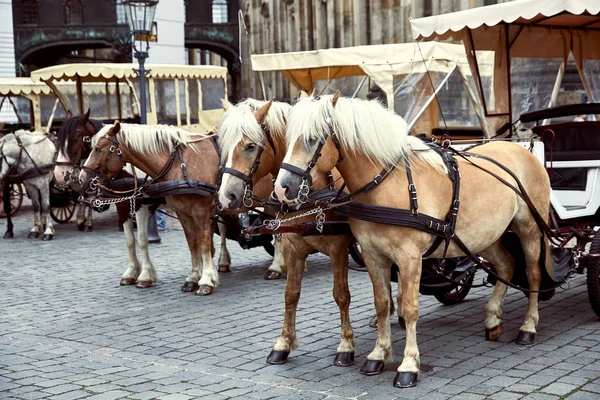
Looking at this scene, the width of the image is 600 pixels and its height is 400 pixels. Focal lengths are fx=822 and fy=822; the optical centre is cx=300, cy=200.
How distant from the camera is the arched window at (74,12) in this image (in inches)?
1981

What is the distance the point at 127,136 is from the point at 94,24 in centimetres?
4239

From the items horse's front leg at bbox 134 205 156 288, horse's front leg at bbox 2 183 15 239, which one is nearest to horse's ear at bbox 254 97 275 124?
horse's front leg at bbox 134 205 156 288

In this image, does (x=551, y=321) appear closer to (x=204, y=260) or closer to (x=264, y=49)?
(x=204, y=260)

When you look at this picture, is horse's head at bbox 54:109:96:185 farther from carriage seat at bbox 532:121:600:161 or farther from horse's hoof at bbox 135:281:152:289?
carriage seat at bbox 532:121:600:161

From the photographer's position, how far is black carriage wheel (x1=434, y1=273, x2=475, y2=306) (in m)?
7.48

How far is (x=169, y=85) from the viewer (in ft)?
48.4

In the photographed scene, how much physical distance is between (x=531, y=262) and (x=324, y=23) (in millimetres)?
29637

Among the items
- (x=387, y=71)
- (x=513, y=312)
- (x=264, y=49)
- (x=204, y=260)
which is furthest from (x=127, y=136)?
(x=264, y=49)

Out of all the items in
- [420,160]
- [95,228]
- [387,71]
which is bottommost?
[95,228]

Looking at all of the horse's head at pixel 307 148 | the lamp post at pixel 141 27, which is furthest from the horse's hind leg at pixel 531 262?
the lamp post at pixel 141 27

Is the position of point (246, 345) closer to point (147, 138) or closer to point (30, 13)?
point (147, 138)

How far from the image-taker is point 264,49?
4594cm

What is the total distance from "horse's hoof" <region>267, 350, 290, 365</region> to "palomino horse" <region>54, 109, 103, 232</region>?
4.00 metres

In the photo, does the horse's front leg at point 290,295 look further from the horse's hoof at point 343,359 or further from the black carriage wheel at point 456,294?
the black carriage wheel at point 456,294
